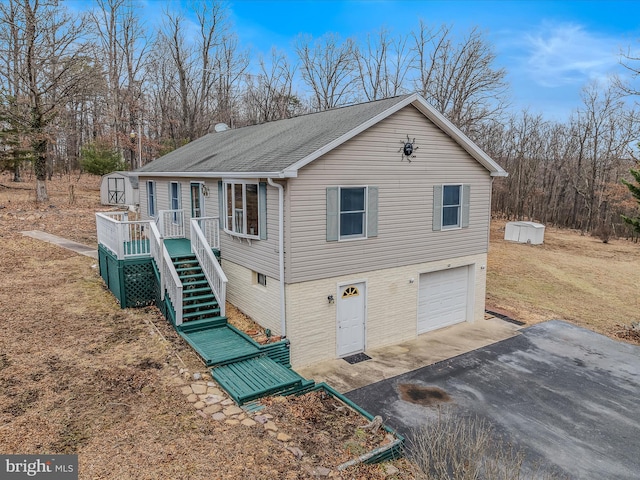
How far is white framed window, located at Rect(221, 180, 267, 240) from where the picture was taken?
10012 millimetres

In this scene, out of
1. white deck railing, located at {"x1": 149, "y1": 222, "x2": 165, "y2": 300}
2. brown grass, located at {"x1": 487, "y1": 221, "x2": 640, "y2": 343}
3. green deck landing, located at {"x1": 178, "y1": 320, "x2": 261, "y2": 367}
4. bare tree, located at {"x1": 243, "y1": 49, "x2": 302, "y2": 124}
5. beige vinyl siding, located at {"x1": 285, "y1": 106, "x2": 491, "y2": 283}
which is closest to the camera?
green deck landing, located at {"x1": 178, "y1": 320, "x2": 261, "y2": 367}

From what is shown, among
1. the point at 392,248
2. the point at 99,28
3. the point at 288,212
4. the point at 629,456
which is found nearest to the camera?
the point at 629,456

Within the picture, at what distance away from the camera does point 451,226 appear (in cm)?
1241

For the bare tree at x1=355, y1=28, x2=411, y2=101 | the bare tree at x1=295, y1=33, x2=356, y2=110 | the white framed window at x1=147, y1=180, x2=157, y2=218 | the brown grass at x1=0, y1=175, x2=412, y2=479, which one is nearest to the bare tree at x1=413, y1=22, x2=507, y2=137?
the bare tree at x1=355, y1=28, x2=411, y2=101

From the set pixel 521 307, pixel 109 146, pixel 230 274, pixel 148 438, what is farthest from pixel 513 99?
pixel 148 438

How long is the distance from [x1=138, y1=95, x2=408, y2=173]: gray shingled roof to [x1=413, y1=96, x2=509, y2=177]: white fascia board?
23.0 inches

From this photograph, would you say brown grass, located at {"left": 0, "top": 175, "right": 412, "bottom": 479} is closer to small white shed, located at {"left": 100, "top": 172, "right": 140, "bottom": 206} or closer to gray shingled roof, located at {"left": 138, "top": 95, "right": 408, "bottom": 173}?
gray shingled roof, located at {"left": 138, "top": 95, "right": 408, "bottom": 173}

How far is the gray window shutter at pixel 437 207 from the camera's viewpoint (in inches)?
464

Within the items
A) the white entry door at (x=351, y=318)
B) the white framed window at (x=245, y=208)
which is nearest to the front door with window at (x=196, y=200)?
the white framed window at (x=245, y=208)

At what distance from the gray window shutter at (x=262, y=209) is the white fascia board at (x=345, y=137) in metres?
1.16

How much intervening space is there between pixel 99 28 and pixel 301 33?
17190 millimetres

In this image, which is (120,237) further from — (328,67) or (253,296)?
(328,67)

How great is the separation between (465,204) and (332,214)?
4800 millimetres

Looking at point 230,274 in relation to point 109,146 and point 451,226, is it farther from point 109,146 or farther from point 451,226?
point 109,146
